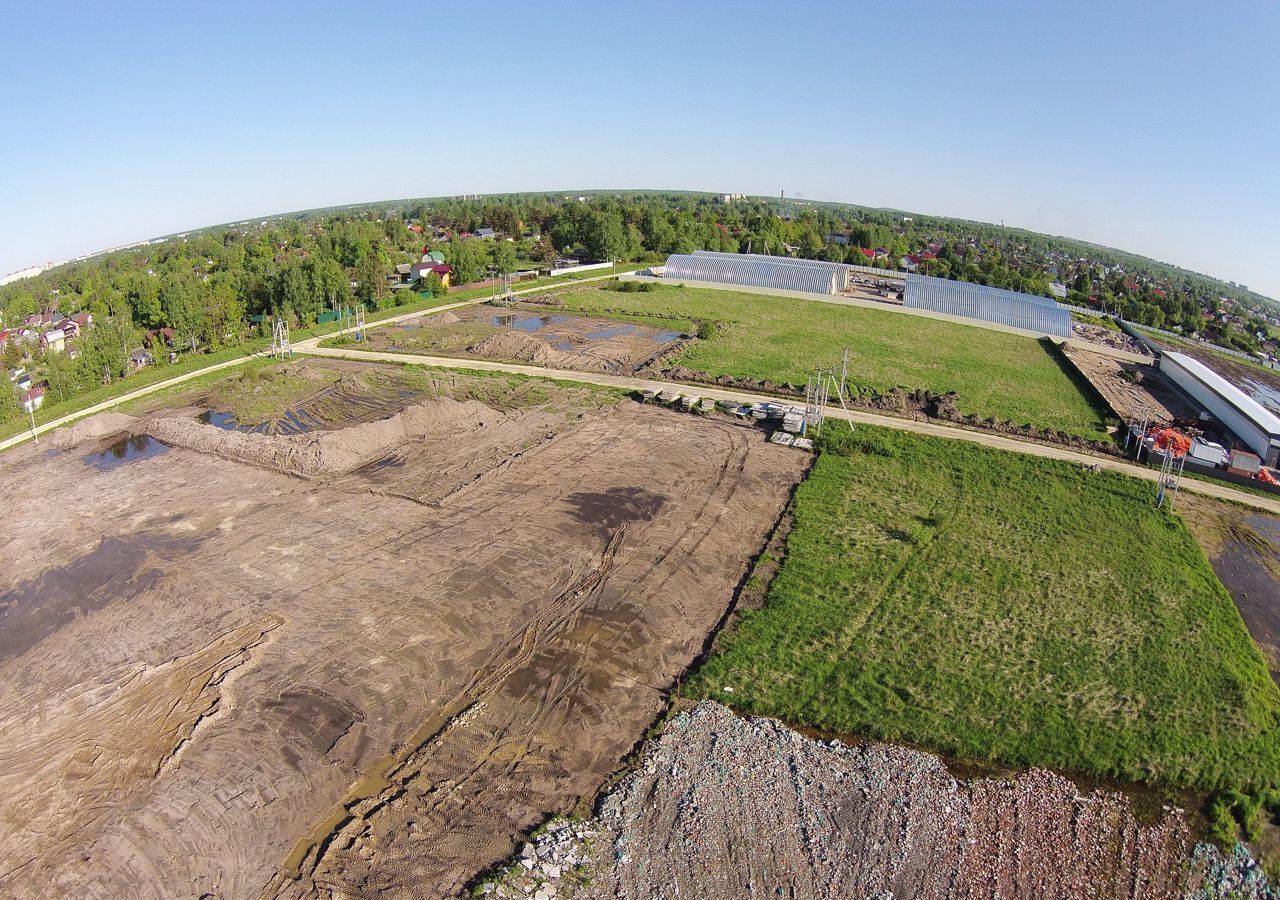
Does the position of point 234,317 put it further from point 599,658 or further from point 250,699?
point 599,658

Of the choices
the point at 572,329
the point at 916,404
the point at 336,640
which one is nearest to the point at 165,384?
the point at 572,329

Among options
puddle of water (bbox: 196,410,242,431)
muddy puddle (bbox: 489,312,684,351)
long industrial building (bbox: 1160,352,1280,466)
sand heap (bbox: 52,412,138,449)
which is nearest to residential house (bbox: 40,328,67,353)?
sand heap (bbox: 52,412,138,449)

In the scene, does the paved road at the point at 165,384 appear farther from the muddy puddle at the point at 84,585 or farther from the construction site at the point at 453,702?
the muddy puddle at the point at 84,585

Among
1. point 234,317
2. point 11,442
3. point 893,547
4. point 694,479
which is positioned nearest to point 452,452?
point 694,479

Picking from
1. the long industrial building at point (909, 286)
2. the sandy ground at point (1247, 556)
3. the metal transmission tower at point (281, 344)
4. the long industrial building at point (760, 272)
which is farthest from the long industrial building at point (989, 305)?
the metal transmission tower at point (281, 344)

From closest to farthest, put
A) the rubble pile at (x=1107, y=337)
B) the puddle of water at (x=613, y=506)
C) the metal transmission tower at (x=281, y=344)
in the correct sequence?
1. the puddle of water at (x=613, y=506)
2. the metal transmission tower at (x=281, y=344)
3. the rubble pile at (x=1107, y=337)

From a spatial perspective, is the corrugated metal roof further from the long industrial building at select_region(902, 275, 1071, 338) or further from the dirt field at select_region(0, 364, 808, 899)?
the dirt field at select_region(0, 364, 808, 899)
